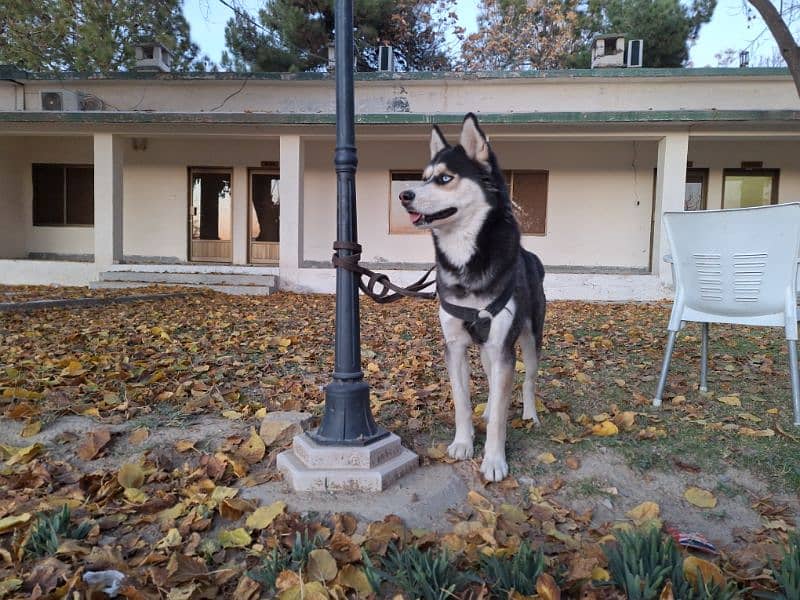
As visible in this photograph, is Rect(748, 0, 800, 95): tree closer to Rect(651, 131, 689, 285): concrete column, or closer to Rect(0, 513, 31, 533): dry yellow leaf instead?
Rect(651, 131, 689, 285): concrete column

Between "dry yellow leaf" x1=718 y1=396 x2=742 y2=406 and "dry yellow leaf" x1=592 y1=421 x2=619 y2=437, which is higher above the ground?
"dry yellow leaf" x1=718 y1=396 x2=742 y2=406

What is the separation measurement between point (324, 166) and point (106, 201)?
16.2 ft

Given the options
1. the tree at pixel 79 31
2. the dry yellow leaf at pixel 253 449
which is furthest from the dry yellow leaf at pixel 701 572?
the tree at pixel 79 31

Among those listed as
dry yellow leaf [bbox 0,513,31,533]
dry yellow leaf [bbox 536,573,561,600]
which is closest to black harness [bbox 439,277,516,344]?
dry yellow leaf [bbox 536,573,561,600]

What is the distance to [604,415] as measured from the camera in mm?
3197

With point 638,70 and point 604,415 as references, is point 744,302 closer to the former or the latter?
point 604,415

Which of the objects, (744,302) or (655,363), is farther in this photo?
(655,363)

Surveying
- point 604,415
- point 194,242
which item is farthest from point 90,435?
point 194,242

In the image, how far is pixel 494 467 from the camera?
2.41 meters

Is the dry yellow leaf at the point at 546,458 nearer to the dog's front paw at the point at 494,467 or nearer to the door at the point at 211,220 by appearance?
the dog's front paw at the point at 494,467

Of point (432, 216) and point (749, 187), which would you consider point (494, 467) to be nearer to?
point (432, 216)

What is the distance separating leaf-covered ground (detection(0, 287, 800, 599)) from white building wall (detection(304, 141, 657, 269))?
7.86 meters

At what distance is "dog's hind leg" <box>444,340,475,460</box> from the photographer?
2.54 metres

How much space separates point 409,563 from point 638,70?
1313cm
